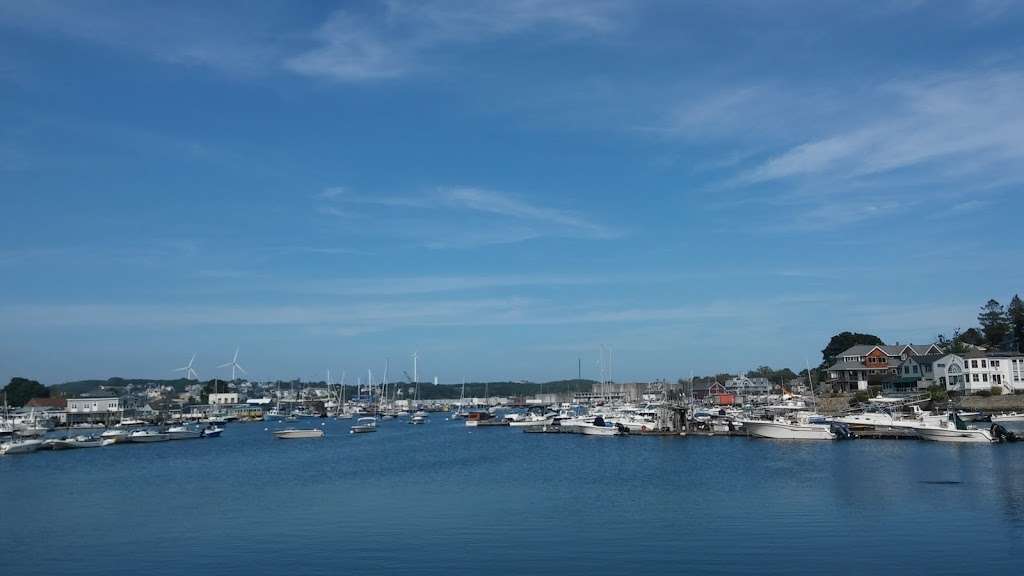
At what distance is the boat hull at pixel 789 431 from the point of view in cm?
6544

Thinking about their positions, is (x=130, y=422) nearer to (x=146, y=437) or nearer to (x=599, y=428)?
(x=146, y=437)

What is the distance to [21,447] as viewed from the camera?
76.5 metres

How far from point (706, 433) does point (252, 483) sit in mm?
42314

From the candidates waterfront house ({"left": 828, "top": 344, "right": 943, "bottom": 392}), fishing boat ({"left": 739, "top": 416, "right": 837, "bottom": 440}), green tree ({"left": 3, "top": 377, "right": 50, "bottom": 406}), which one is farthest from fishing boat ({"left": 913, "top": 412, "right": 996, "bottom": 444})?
green tree ({"left": 3, "top": 377, "right": 50, "bottom": 406})

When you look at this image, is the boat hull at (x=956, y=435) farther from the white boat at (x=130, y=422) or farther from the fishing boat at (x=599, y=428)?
the white boat at (x=130, y=422)

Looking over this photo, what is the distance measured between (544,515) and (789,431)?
4168 centimetres

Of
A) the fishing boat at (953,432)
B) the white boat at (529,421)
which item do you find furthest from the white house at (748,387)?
the fishing boat at (953,432)

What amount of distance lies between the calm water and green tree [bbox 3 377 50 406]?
429 ft

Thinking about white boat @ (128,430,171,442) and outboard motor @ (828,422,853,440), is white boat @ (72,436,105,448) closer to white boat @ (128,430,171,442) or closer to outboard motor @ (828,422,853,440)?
white boat @ (128,430,171,442)

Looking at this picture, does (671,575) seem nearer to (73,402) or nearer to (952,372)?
(952,372)

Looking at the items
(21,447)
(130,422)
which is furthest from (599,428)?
(130,422)

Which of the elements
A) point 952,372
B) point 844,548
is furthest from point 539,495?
point 952,372

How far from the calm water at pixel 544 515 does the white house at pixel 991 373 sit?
137 ft

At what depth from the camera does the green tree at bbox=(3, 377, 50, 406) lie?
169 meters
